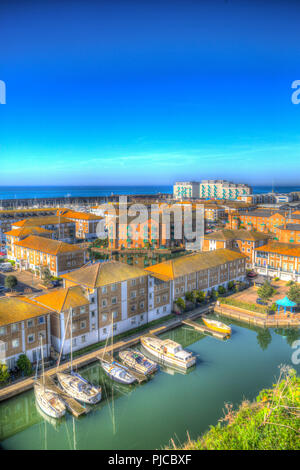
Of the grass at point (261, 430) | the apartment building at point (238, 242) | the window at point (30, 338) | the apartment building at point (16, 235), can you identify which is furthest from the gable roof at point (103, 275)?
the apartment building at point (16, 235)

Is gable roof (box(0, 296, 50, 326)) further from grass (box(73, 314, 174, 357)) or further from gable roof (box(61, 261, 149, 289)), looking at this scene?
grass (box(73, 314, 174, 357))

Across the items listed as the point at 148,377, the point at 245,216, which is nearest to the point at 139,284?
the point at 148,377

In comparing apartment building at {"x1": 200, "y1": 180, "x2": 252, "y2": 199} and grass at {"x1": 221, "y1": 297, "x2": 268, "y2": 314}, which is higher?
apartment building at {"x1": 200, "y1": 180, "x2": 252, "y2": 199}

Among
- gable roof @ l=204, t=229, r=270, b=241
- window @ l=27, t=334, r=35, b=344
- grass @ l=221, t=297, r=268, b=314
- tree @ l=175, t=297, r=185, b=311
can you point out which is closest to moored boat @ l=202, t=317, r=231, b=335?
tree @ l=175, t=297, r=185, b=311

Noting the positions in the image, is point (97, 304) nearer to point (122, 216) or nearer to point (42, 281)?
point (42, 281)

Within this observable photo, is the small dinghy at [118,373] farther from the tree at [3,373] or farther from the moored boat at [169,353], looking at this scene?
the tree at [3,373]
